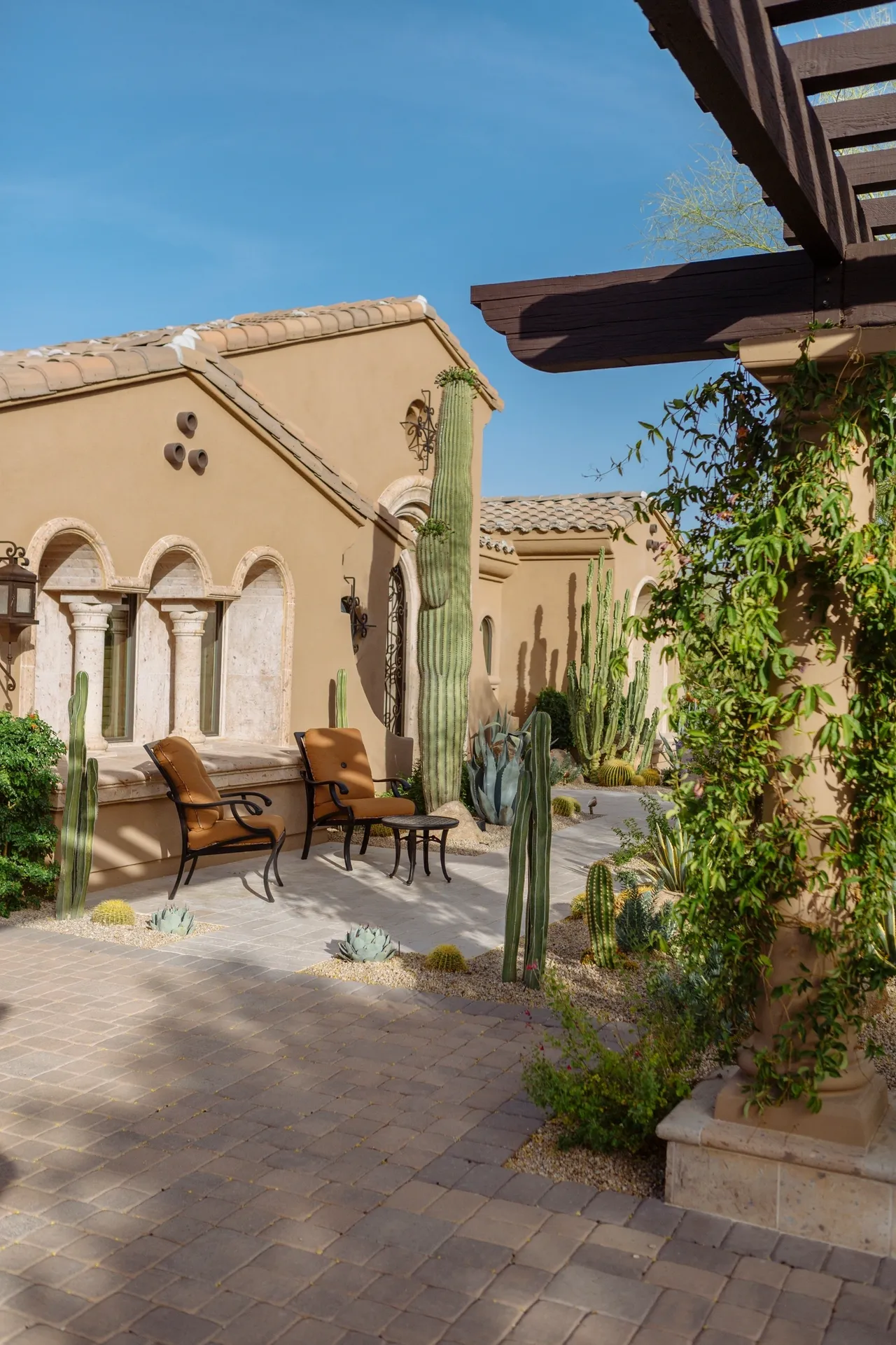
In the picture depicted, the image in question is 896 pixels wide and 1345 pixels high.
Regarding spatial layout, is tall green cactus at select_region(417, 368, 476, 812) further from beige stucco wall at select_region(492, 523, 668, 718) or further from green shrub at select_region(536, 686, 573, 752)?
beige stucco wall at select_region(492, 523, 668, 718)

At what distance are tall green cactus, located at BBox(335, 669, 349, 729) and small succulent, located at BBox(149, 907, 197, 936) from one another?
387 centimetres

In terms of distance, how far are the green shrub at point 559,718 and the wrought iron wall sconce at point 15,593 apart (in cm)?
1129

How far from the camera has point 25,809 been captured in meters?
7.66

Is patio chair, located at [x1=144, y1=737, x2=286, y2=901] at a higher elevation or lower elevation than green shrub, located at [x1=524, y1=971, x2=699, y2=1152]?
higher

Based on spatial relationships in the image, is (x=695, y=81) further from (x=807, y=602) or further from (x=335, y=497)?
(x=335, y=497)

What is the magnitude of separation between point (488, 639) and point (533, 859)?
545 inches

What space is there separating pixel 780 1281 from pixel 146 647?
7714mm

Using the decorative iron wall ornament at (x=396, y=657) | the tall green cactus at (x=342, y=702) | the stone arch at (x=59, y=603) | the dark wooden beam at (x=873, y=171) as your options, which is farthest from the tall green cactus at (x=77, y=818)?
the decorative iron wall ornament at (x=396, y=657)

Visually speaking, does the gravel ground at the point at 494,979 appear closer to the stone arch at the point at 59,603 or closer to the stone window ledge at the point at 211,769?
the stone window ledge at the point at 211,769

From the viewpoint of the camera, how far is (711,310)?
157 inches

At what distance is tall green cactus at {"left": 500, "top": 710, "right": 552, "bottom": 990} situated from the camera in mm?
6082

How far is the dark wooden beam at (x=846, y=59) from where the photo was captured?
317 centimetres

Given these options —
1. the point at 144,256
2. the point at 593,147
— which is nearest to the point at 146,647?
the point at 593,147

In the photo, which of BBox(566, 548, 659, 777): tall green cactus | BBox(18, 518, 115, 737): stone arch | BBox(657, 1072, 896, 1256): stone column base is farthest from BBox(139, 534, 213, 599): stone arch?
BBox(566, 548, 659, 777): tall green cactus
